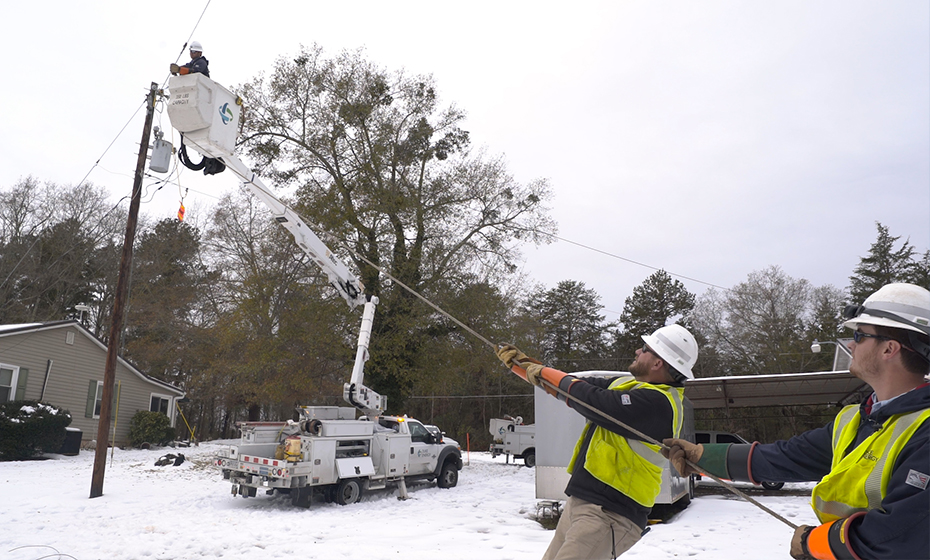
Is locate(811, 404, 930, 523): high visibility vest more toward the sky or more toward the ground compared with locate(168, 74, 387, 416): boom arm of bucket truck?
more toward the ground

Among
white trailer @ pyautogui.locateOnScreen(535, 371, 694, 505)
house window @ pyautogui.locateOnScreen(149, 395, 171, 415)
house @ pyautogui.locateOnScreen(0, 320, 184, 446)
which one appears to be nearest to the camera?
white trailer @ pyautogui.locateOnScreen(535, 371, 694, 505)

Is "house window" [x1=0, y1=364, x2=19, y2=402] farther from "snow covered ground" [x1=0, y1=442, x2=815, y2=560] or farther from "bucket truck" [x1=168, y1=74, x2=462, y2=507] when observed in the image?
"bucket truck" [x1=168, y1=74, x2=462, y2=507]

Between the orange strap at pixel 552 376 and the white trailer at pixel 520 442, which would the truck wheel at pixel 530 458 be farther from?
the orange strap at pixel 552 376

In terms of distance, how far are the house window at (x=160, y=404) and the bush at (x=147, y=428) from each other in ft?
6.37

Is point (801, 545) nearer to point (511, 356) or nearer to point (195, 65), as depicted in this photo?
point (511, 356)

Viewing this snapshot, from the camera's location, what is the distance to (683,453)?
3.08 m

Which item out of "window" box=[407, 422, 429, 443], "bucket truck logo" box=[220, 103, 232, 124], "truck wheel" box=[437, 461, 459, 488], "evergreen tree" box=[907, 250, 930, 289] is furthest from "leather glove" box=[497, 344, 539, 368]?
"evergreen tree" box=[907, 250, 930, 289]

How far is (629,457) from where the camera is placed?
346 cm

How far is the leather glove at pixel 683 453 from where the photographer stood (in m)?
3.05

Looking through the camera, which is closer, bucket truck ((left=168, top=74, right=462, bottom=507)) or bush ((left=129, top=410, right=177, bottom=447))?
bucket truck ((left=168, top=74, right=462, bottom=507))

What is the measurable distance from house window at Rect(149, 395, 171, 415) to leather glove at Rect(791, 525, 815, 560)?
97.1 ft

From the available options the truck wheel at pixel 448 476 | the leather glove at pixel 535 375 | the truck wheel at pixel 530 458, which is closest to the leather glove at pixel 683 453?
the leather glove at pixel 535 375

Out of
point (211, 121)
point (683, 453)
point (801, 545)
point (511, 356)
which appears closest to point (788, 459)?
point (683, 453)

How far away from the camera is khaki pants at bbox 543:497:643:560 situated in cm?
333
